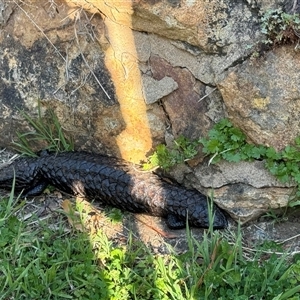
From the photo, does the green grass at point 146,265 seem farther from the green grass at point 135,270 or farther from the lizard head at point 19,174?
the lizard head at point 19,174

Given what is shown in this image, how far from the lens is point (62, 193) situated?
4.75 m

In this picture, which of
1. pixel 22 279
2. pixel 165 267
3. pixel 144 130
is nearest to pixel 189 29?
pixel 144 130

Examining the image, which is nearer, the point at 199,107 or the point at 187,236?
the point at 187,236

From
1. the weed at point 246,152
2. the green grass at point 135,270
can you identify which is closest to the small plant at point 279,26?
the weed at point 246,152

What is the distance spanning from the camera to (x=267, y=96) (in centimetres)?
400

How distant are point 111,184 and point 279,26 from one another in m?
1.76

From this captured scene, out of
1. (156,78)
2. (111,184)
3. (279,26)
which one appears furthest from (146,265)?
(279,26)

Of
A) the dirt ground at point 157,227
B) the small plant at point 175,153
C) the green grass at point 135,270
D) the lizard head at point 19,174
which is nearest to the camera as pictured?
the green grass at point 135,270

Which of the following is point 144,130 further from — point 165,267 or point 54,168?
point 165,267

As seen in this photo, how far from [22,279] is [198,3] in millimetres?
2266

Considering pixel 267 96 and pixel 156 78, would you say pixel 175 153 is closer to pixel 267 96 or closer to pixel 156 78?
pixel 156 78

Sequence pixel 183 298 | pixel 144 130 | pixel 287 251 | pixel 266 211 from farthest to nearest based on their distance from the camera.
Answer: pixel 144 130 → pixel 266 211 → pixel 287 251 → pixel 183 298

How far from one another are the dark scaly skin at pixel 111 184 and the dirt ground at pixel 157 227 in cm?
7

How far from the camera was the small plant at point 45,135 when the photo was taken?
4781mm
